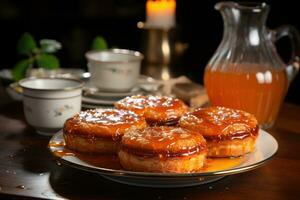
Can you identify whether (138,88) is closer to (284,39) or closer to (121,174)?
(121,174)

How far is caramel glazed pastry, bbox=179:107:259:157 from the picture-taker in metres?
1.09

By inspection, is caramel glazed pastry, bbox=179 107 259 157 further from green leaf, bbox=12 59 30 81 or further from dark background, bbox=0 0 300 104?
dark background, bbox=0 0 300 104

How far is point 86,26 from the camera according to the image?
3.50 meters

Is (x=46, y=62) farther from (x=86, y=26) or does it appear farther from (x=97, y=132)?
(x=86, y=26)

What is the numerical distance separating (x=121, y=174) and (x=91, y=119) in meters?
0.20

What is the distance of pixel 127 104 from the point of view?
50.6 inches

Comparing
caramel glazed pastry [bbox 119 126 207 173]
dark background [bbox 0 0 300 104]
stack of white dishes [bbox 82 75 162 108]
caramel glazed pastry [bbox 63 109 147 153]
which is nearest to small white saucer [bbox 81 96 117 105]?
stack of white dishes [bbox 82 75 162 108]

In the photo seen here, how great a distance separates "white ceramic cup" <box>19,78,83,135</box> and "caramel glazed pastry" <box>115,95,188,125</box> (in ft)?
0.43

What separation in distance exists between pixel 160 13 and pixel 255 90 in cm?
84

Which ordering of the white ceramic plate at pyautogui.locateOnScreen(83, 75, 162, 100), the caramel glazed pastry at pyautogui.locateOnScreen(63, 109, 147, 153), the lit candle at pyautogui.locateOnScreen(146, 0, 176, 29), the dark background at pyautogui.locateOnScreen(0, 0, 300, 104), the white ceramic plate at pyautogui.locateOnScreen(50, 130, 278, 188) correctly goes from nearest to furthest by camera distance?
the white ceramic plate at pyautogui.locateOnScreen(50, 130, 278, 188) < the caramel glazed pastry at pyautogui.locateOnScreen(63, 109, 147, 153) < the white ceramic plate at pyautogui.locateOnScreen(83, 75, 162, 100) < the lit candle at pyautogui.locateOnScreen(146, 0, 176, 29) < the dark background at pyautogui.locateOnScreen(0, 0, 300, 104)

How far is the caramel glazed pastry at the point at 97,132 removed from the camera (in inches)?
42.6

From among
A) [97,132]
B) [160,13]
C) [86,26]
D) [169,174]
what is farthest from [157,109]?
[86,26]

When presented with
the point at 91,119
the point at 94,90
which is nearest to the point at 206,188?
the point at 91,119

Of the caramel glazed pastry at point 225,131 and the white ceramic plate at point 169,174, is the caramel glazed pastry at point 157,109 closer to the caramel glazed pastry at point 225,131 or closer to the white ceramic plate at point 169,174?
the caramel glazed pastry at point 225,131
